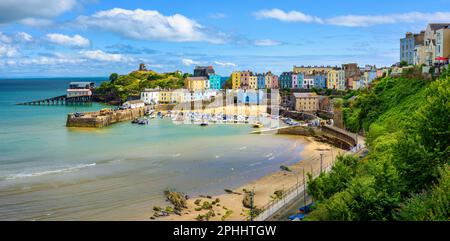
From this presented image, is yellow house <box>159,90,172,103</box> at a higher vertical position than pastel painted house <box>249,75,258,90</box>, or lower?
lower

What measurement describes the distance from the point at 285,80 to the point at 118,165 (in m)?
56.2

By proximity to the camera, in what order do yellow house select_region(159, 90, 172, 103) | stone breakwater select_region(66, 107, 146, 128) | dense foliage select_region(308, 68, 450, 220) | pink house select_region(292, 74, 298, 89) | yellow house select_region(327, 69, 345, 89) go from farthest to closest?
pink house select_region(292, 74, 298, 89)
yellow house select_region(159, 90, 172, 103)
yellow house select_region(327, 69, 345, 89)
stone breakwater select_region(66, 107, 146, 128)
dense foliage select_region(308, 68, 450, 220)

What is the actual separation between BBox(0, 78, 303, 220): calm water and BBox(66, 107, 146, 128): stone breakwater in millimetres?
2298

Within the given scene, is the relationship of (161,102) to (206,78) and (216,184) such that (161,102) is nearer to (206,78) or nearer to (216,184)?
(206,78)

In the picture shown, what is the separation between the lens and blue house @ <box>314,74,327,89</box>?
7200 cm

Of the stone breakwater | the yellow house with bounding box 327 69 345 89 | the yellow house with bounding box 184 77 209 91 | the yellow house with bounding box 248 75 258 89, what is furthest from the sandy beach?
the yellow house with bounding box 184 77 209 91

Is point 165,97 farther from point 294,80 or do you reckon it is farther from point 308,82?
point 308,82

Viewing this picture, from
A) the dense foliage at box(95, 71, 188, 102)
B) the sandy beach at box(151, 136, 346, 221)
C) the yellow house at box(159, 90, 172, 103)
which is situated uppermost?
the dense foliage at box(95, 71, 188, 102)

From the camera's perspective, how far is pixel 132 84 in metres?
84.8

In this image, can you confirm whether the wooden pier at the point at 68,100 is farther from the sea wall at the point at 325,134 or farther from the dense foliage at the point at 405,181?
the dense foliage at the point at 405,181

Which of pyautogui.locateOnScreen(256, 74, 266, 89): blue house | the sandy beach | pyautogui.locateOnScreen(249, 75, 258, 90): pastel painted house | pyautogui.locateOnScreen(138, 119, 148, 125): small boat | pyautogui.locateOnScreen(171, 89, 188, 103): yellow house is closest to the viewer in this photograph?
the sandy beach

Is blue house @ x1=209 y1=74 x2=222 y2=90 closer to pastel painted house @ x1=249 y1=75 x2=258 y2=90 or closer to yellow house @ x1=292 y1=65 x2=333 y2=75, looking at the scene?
pastel painted house @ x1=249 y1=75 x2=258 y2=90
